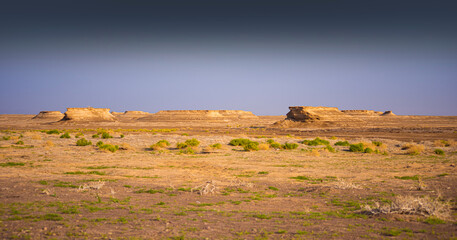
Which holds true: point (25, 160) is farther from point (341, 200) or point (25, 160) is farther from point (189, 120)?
point (189, 120)

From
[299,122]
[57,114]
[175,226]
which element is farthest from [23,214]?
[57,114]

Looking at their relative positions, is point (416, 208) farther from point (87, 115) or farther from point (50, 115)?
point (50, 115)

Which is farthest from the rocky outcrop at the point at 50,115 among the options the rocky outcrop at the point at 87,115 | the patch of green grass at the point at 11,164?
the patch of green grass at the point at 11,164

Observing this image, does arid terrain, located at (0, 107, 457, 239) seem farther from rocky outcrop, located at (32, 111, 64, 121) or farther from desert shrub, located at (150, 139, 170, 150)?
rocky outcrop, located at (32, 111, 64, 121)

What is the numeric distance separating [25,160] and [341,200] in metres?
18.8

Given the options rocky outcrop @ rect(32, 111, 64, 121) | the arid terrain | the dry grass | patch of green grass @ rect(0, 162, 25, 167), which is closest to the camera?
the arid terrain

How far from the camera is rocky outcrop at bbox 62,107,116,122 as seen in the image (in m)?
91.4

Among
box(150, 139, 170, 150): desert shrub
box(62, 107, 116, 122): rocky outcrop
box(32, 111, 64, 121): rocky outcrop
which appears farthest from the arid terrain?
box(32, 111, 64, 121): rocky outcrop

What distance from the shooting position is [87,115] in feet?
313

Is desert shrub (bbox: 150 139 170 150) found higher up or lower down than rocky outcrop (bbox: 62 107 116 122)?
lower down

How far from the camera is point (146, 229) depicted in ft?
24.0

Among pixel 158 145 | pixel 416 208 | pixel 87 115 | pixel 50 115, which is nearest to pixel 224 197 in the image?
pixel 416 208

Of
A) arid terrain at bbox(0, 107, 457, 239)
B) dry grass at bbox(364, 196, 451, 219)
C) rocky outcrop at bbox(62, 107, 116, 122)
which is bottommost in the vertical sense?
arid terrain at bbox(0, 107, 457, 239)

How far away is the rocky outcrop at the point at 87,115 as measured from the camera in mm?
91438
